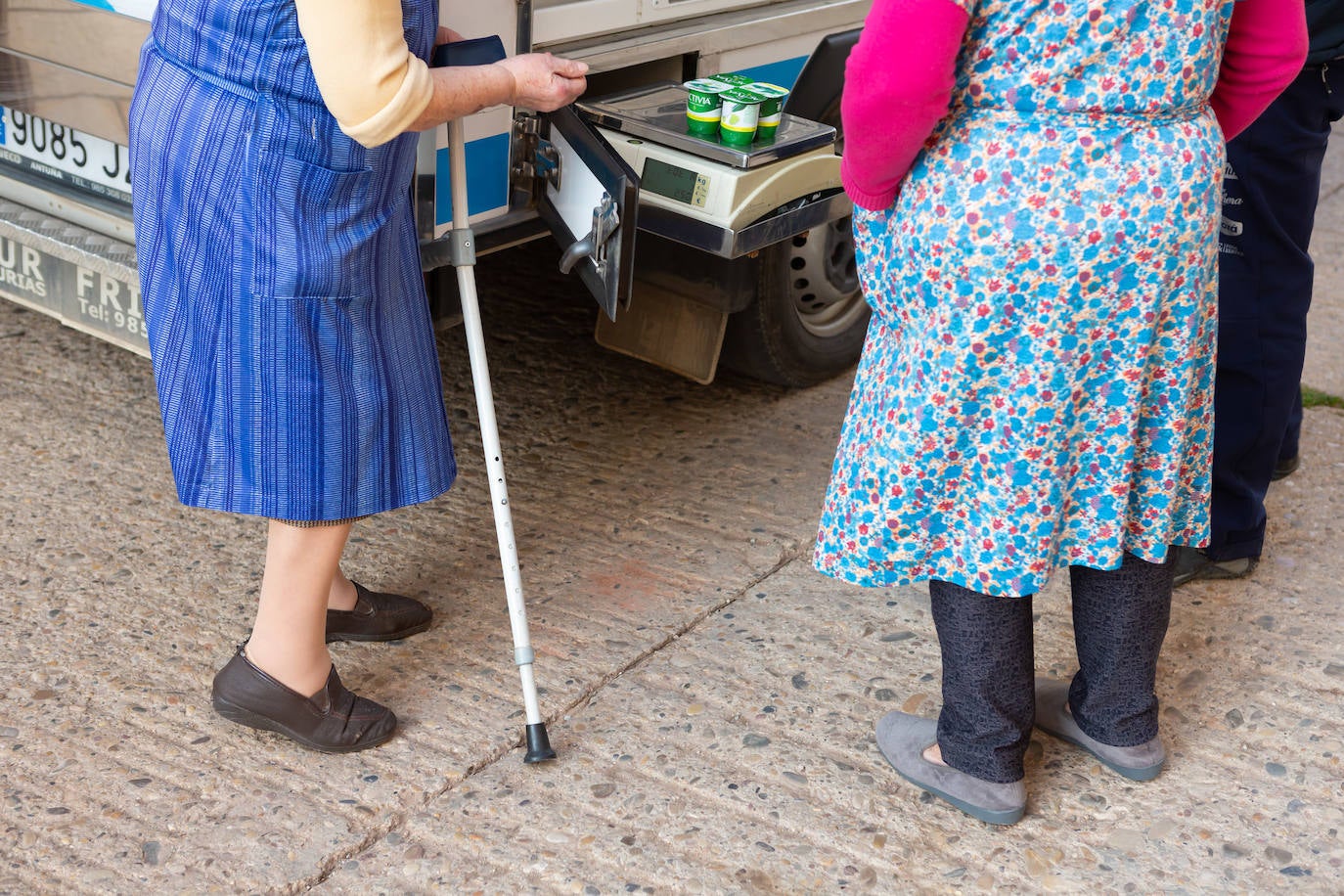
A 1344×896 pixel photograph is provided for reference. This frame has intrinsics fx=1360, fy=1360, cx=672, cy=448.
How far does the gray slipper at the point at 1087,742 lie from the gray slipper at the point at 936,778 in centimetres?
21

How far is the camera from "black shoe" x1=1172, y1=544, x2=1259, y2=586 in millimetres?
3279

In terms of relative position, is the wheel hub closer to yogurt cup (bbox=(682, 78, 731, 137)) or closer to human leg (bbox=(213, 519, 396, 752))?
yogurt cup (bbox=(682, 78, 731, 137))

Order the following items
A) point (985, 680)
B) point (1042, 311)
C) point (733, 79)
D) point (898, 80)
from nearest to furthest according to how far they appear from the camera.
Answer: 1. point (898, 80)
2. point (1042, 311)
3. point (985, 680)
4. point (733, 79)

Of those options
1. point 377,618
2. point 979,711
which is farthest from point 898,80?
point 377,618

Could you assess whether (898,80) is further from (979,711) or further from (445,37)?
(979,711)

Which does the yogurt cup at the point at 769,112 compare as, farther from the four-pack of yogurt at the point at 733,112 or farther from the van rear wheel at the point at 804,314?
the van rear wheel at the point at 804,314

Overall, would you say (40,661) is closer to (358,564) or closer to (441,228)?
(358,564)

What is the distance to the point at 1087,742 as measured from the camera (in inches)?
105

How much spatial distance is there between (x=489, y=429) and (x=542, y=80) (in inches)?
25.3

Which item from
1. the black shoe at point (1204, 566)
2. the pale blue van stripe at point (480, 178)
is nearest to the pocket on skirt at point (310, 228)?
the pale blue van stripe at point (480, 178)

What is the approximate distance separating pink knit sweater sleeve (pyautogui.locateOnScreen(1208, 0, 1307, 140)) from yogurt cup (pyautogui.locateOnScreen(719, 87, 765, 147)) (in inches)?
40.7

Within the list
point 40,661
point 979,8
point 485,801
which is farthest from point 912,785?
point 40,661

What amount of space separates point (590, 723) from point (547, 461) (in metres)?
1.16

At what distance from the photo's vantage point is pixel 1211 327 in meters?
2.28
